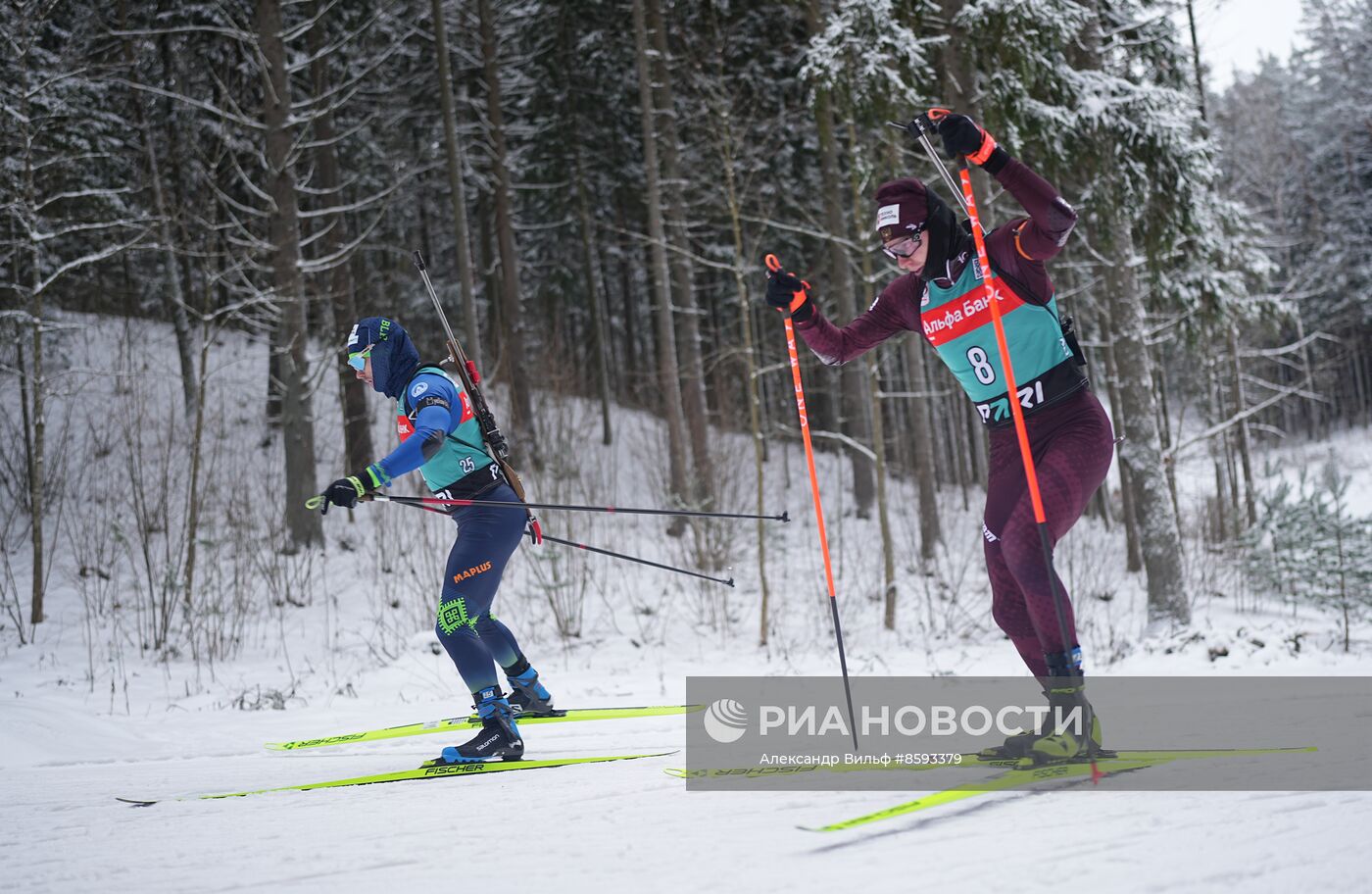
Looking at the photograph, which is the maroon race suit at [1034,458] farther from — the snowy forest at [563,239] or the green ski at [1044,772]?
the snowy forest at [563,239]

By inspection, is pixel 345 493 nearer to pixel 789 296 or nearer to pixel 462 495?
pixel 462 495

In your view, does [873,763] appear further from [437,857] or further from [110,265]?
[110,265]

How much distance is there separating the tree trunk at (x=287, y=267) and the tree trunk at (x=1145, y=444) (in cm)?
983

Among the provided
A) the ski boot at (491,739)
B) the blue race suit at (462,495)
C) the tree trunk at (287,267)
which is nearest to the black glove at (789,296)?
the blue race suit at (462,495)

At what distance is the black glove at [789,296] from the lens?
4.30 m

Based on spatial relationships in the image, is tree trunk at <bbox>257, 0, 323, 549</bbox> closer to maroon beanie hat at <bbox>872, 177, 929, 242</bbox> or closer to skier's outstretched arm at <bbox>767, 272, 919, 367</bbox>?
skier's outstretched arm at <bbox>767, 272, 919, 367</bbox>

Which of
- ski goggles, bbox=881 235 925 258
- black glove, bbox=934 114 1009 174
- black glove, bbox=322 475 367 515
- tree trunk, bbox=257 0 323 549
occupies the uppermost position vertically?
tree trunk, bbox=257 0 323 549

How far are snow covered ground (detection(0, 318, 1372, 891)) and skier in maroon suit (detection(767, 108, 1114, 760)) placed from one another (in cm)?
64

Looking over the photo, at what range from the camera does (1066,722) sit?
3.41 m

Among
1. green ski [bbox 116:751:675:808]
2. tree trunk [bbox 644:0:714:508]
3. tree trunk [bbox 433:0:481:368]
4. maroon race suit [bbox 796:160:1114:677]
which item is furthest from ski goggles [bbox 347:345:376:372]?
tree trunk [bbox 433:0:481:368]

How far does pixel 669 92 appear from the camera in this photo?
48.5ft

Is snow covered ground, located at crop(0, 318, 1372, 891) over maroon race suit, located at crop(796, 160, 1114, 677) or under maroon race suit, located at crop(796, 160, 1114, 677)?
under

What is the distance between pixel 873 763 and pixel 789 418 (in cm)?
2226

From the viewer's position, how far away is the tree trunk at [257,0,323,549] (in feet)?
39.4
